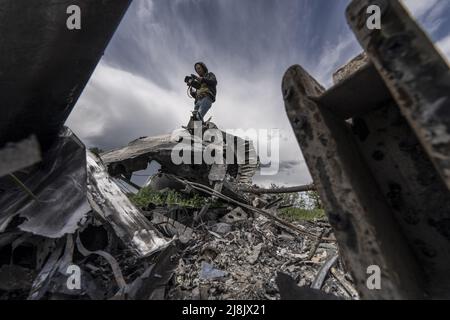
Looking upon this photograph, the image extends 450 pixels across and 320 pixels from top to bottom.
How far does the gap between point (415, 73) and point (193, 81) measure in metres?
7.17

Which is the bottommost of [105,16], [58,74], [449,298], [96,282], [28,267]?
[449,298]

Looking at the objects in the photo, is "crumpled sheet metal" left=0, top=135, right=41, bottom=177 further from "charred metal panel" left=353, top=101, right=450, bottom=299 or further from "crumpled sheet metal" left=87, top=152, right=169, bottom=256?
"crumpled sheet metal" left=87, top=152, right=169, bottom=256

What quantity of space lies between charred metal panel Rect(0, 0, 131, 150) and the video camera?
5583 mm

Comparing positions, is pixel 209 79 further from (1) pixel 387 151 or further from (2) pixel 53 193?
(1) pixel 387 151

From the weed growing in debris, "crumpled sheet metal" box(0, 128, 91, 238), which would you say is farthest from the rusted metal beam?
the weed growing in debris

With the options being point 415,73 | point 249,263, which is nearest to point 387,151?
point 415,73

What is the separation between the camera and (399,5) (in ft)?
2.30

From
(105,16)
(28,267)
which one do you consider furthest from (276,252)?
(105,16)

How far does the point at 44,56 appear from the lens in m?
1.55

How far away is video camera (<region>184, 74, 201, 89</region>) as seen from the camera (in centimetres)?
732

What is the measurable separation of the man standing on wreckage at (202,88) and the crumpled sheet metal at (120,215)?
4678 millimetres
